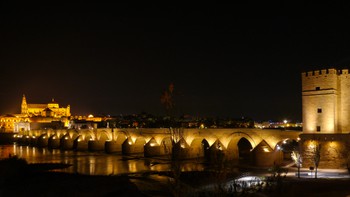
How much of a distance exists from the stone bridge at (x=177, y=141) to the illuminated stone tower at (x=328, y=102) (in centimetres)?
452

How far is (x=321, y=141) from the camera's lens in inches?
879

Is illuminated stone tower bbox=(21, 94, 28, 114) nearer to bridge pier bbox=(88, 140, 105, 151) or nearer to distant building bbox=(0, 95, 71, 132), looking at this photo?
distant building bbox=(0, 95, 71, 132)

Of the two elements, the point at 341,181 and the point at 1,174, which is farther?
the point at 1,174

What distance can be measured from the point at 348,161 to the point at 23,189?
20430mm

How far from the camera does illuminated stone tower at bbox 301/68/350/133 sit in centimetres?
2286

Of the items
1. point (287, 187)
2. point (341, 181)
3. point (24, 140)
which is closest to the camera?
point (287, 187)

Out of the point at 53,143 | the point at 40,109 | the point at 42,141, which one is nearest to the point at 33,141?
the point at 42,141

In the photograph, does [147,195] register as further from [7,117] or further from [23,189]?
[7,117]

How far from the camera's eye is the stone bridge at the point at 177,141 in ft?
95.8

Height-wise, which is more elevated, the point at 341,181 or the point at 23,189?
the point at 341,181

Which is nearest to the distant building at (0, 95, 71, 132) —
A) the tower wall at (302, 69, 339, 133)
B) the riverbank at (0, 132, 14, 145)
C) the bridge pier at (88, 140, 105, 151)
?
the riverbank at (0, 132, 14, 145)

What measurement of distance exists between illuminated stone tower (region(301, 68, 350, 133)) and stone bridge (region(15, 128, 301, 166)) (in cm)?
452

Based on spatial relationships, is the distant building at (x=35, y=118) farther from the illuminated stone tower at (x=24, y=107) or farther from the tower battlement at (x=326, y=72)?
the tower battlement at (x=326, y=72)

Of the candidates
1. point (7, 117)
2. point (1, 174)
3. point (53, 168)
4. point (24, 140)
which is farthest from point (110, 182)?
point (7, 117)
